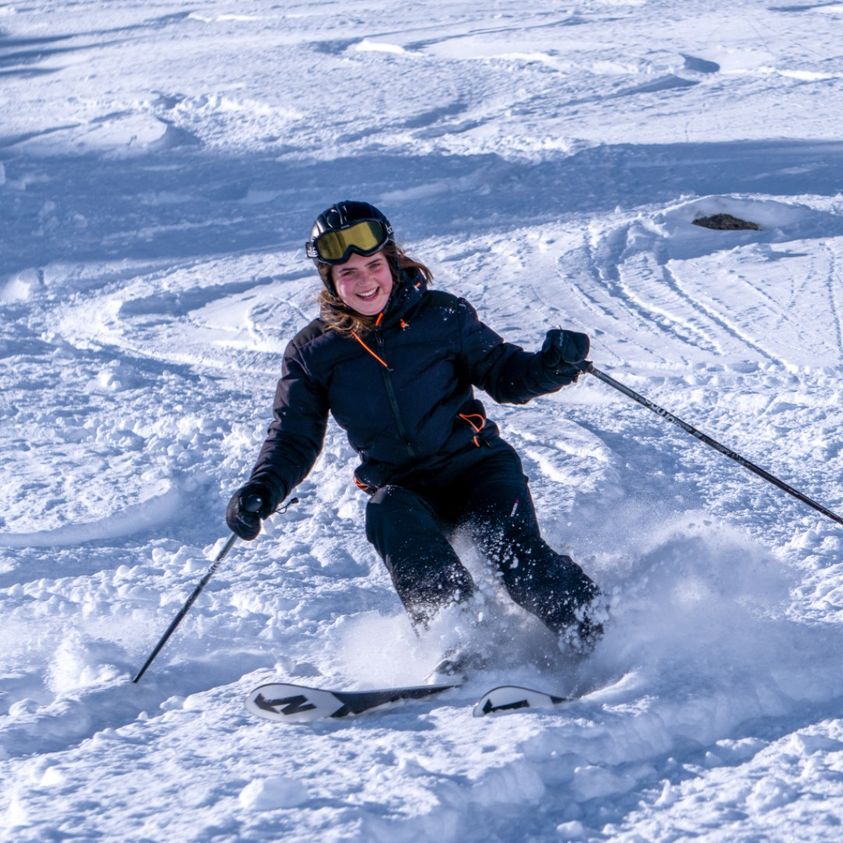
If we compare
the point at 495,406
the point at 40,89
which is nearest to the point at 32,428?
the point at 495,406

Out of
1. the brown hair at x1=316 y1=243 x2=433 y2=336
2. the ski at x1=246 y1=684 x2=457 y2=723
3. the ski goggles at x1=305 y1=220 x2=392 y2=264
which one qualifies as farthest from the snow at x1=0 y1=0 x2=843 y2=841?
the ski goggles at x1=305 y1=220 x2=392 y2=264

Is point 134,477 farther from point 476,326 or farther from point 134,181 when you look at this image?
point 134,181

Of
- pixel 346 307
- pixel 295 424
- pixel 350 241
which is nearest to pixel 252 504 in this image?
pixel 295 424

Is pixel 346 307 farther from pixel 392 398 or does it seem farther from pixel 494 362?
pixel 494 362

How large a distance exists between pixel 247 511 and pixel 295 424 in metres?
0.38

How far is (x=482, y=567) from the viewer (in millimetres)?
3438

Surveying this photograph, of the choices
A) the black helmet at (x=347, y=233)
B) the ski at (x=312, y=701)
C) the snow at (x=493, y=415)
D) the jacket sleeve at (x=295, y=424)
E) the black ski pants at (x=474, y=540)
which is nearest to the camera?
the snow at (x=493, y=415)

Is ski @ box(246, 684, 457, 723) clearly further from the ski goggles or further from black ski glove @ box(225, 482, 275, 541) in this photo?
the ski goggles

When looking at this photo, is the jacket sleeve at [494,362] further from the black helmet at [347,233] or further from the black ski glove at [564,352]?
the black helmet at [347,233]

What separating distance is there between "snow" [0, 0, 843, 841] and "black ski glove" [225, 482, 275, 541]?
48 cm

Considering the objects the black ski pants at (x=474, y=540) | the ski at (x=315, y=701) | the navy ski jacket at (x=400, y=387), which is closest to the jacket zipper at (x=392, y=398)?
the navy ski jacket at (x=400, y=387)

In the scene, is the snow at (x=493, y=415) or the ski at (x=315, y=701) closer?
the snow at (x=493, y=415)

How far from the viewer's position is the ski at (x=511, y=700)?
279cm

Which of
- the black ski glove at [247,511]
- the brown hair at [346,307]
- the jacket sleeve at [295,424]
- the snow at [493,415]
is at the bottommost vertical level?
the snow at [493,415]
